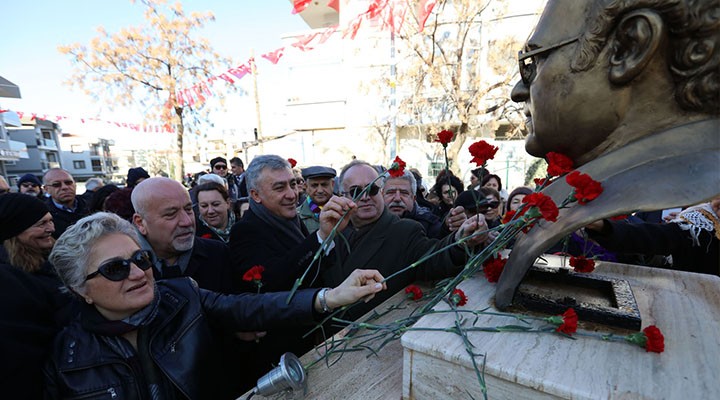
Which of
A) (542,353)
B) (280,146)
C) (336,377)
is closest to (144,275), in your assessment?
(336,377)

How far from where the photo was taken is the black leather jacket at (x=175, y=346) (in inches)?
45.9

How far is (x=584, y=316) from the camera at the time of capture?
1.07 meters

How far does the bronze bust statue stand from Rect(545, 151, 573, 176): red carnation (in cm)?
5

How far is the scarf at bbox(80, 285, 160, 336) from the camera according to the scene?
1.21 metres

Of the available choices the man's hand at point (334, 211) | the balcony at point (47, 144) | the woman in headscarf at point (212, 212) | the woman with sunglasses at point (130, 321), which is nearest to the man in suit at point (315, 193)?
the woman in headscarf at point (212, 212)

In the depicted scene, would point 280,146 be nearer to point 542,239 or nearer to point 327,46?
point 327,46

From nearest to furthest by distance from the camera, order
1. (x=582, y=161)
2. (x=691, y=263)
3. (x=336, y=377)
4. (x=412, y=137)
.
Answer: (x=336, y=377), (x=582, y=161), (x=691, y=263), (x=412, y=137)

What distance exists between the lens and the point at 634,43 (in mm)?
1041

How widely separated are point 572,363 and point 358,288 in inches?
26.9

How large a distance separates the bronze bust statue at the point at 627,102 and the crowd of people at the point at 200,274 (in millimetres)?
330

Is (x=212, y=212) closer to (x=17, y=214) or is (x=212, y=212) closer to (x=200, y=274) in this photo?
(x=200, y=274)

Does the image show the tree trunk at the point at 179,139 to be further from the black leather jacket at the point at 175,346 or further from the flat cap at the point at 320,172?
the black leather jacket at the point at 175,346

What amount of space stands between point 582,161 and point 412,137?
1304cm

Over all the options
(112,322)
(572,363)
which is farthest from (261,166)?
(572,363)
